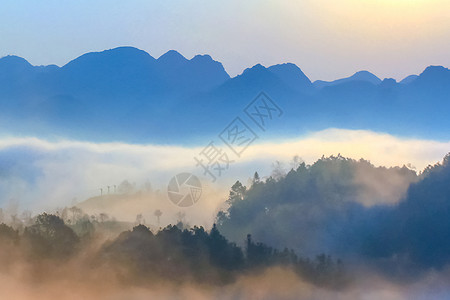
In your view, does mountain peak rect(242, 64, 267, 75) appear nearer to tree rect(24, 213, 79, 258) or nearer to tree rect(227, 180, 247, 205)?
tree rect(227, 180, 247, 205)

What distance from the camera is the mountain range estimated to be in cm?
1472

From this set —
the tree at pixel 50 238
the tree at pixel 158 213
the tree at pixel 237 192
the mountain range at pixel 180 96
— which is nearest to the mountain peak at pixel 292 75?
the mountain range at pixel 180 96

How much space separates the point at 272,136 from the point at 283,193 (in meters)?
2.37

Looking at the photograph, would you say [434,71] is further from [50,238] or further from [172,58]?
[50,238]

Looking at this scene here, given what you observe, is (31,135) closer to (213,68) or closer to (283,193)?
(213,68)

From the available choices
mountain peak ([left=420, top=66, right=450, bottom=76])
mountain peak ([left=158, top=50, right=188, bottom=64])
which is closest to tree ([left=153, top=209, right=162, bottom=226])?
mountain peak ([left=158, top=50, right=188, bottom=64])

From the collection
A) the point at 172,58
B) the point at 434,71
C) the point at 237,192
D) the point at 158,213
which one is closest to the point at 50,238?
the point at 158,213

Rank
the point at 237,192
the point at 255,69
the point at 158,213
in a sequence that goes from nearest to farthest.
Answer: the point at 158,213, the point at 237,192, the point at 255,69

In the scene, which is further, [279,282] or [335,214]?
[335,214]

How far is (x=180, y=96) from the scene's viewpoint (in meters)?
16.8

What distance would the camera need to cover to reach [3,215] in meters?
11.4

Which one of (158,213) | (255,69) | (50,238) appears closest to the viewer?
(50,238)

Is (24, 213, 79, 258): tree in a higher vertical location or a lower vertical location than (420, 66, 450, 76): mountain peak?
lower

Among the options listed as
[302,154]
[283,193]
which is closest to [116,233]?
[283,193]
